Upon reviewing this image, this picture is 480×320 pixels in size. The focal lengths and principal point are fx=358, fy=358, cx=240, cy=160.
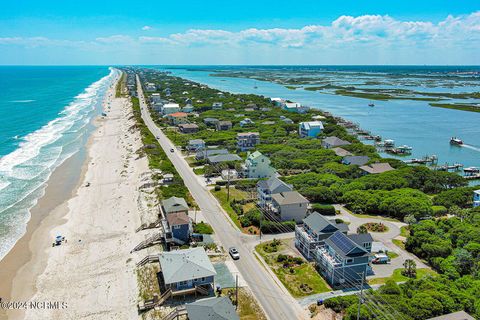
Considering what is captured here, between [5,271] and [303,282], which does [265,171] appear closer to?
[303,282]

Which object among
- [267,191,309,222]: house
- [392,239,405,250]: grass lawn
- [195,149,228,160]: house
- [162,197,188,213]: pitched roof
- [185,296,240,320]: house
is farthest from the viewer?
[195,149,228,160]: house

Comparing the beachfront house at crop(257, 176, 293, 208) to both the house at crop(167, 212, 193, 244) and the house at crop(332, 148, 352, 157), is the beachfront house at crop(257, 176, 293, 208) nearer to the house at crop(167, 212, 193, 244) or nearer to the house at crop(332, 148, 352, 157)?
the house at crop(167, 212, 193, 244)

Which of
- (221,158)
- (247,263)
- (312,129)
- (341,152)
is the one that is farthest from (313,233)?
(312,129)

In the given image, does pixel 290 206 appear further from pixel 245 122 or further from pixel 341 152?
Answer: pixel 245 122

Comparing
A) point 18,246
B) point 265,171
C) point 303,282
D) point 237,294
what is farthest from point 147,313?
point 265,171

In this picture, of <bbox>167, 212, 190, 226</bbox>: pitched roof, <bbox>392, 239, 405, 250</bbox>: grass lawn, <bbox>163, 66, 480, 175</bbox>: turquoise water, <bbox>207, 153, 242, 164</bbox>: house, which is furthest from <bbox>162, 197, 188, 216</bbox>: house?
<bbox>163, 66, 480, 175</bbox>: turquoise water
